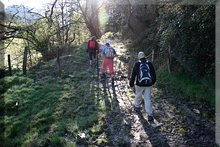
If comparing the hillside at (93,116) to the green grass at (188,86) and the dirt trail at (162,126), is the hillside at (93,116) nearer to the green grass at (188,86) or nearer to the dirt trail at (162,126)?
the dirt trail at (162,126)

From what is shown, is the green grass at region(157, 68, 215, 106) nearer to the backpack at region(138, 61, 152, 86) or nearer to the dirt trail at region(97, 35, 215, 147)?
the dirt trail at region(97, 35, 215, 147)

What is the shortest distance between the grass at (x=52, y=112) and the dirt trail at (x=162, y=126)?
40 centimetres

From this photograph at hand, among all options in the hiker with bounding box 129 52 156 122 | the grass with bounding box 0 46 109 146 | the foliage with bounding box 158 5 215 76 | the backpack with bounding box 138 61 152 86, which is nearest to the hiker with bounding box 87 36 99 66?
the grass with bounding box 0 46 109 146

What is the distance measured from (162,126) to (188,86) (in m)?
3.14

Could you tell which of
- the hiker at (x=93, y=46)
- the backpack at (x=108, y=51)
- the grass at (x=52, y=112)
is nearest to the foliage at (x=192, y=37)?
the backpack at (x=108, y=51)

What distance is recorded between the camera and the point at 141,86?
809cm

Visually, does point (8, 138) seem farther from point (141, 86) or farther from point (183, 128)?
point (183, 128)

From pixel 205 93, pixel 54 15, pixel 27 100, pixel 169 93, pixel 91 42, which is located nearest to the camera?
pixel 205 93

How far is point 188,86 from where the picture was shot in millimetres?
10516

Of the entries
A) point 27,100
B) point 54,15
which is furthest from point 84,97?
point 54,15

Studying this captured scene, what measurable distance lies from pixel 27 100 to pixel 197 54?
6620 millimetres

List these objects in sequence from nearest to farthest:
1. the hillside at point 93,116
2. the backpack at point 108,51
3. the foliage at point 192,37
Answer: the hillside at point 93,116 < the foliage at point 192,37 < the backpack at point 108,51

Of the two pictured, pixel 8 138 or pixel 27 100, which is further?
pixel 27 100

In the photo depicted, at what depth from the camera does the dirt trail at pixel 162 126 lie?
706 centimetres
